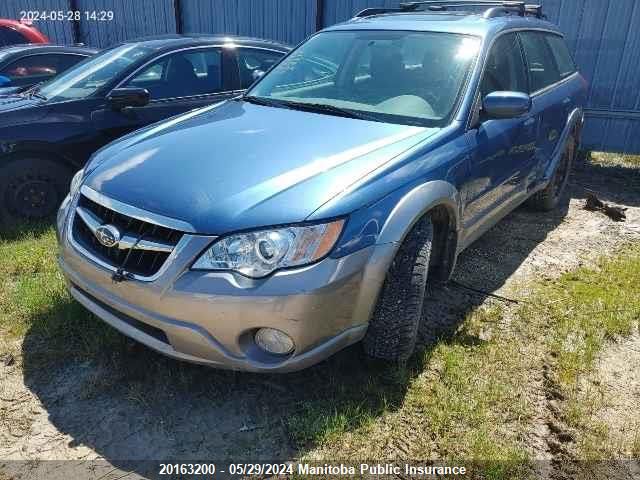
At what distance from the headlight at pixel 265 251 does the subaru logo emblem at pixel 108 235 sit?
0.44 metres

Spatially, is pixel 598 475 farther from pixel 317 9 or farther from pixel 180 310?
pixel 317 9

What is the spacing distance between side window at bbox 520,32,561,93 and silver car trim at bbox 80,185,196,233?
295 centimetres

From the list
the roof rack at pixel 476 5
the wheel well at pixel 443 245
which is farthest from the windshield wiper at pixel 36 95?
the wheel well at pixel 443 245

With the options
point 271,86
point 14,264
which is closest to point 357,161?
point 271,86

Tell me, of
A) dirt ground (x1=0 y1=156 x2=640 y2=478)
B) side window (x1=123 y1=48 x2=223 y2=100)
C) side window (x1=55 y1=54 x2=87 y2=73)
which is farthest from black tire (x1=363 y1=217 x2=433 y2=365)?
side window (x1=55 y1=54 x2=87 y2=73)

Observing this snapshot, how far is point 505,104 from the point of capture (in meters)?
2.88

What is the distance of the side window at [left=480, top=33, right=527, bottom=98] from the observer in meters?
3.19

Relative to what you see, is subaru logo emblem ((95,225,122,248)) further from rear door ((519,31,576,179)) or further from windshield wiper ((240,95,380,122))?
rear door ((519,31,576,179))

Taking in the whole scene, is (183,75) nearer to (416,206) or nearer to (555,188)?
(416,206)

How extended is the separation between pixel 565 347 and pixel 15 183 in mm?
4132

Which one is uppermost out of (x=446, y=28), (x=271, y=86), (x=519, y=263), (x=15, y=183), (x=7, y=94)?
(x=446, y=28)

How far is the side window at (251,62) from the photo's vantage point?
4.95m

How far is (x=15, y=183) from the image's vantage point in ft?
13.6

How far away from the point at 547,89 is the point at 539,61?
230 mm
